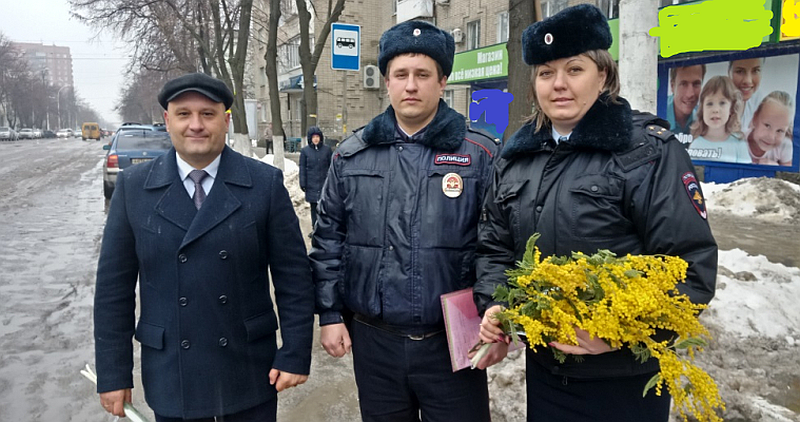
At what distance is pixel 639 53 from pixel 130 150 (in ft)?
39.3

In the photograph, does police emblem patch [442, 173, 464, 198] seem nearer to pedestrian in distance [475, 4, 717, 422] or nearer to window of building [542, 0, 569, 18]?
pedestrian in distance [475, 4, 717, 422]

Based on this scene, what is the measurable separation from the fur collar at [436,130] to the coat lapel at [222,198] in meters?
0.54

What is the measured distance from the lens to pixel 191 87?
207 cm

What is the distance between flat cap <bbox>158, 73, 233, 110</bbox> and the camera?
2068 millimetres

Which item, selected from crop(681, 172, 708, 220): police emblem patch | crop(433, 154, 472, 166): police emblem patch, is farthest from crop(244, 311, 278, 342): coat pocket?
crop(681, 172, 708, 220): police emblem patch

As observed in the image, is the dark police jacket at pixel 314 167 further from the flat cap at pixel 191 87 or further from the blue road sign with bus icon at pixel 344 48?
the flat cap at pixel 191 87

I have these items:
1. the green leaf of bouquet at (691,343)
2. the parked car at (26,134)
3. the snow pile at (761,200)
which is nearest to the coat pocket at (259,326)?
the green leaf of bouquet at (691,343)

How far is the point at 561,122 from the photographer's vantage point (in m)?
1.97

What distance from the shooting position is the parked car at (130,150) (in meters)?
12.9

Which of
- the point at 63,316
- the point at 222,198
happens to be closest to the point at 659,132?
the point at 222,198

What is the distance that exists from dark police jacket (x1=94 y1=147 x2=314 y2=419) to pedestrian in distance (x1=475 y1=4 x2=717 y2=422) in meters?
0.90

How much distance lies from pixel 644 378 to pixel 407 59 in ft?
4.78

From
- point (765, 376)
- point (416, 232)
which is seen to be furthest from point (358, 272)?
point (765, 376)

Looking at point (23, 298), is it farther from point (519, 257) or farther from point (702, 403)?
point (702, 403)
